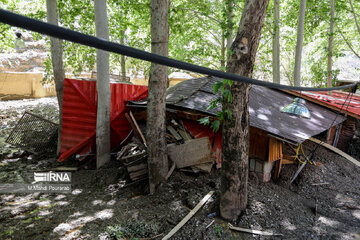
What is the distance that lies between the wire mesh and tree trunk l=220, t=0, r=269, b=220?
750 cm

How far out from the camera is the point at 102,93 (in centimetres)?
645

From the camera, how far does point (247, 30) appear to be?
3133 mm

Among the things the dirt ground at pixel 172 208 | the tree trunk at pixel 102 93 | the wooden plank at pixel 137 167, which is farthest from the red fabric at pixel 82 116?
the wooden plank at pixel 137 167

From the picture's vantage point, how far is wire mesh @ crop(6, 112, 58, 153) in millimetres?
8305

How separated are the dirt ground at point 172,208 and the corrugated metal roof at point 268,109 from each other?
146cm

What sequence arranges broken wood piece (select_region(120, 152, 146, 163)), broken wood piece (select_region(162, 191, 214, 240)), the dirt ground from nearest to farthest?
broken wood piece (select_region(162, 191, 214, 240)) → the dirt ground → broken wood piece (select_region(120, 152, 146, 163))

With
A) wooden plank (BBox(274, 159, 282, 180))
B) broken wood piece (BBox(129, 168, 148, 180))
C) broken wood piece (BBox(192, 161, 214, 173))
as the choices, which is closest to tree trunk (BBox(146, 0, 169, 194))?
broken wood piece (BBox(129, 168, 148, 180))

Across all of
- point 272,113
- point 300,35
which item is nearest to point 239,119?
point 272,113

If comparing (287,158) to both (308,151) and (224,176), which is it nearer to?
(308,151)

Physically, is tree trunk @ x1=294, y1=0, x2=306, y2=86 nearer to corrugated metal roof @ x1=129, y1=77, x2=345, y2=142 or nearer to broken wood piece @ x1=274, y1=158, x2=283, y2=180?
corrugated metal roof @ x1=129, y1=77, x2=345, y2=142

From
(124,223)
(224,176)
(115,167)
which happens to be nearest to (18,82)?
→ (115,167)

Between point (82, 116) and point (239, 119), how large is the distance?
18.3 ft

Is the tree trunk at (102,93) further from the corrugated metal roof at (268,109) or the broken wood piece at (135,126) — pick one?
the corrugated metal roof at (268,109)

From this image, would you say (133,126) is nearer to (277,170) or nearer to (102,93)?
(102,93)
